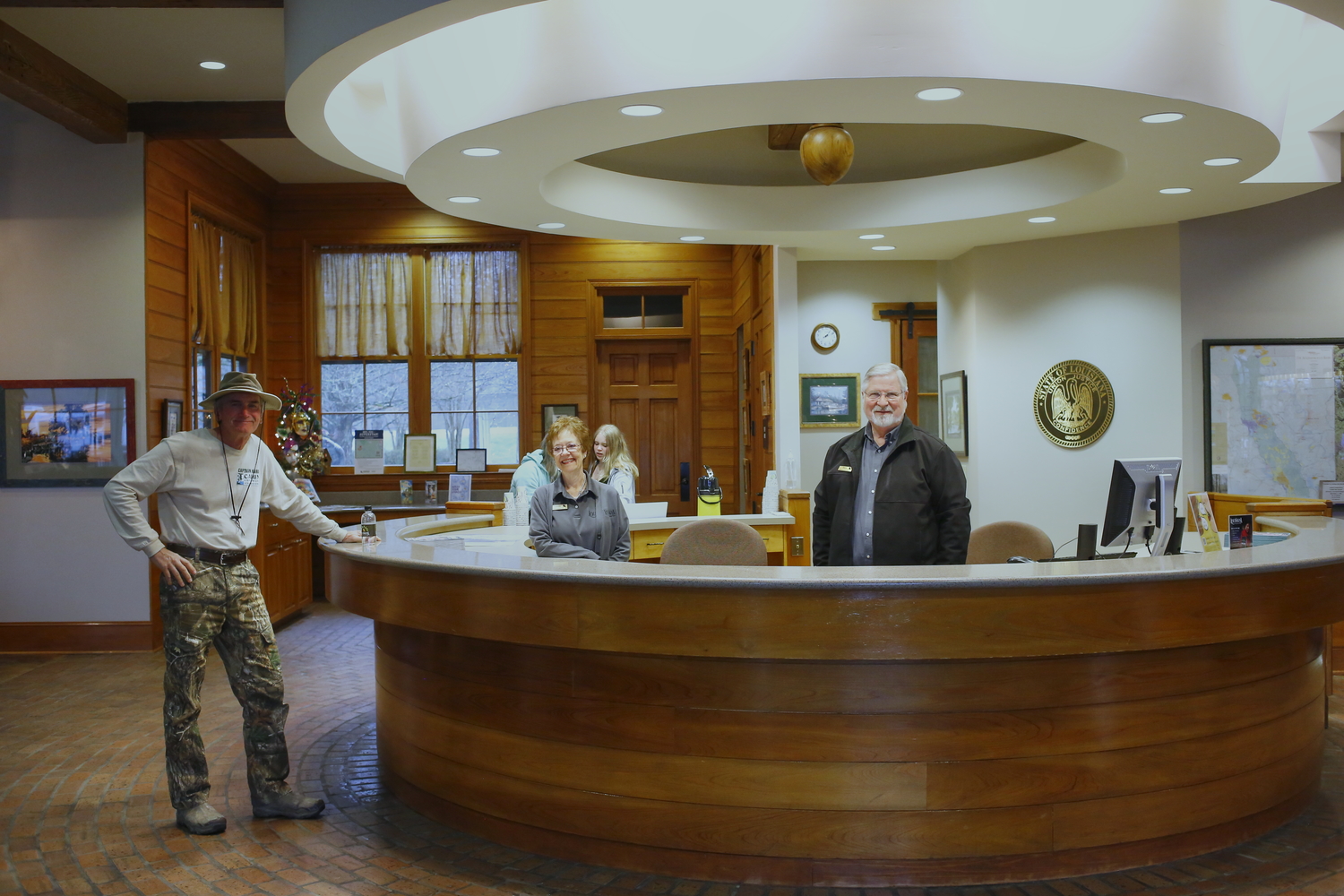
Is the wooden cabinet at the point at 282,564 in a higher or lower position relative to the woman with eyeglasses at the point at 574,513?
lower

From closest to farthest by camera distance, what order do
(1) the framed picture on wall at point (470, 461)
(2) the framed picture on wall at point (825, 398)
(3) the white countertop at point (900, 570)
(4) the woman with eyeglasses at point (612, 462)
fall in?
1. (3) the white countertop at point (900, 570)
2. (4) the woman with eyeglasses at point (612, 462)
3. (2) the framed picture on wall at point (825, 398)
4. (1) the framed picture on wall at point (470, 461)

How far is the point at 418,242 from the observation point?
9586 millimetres

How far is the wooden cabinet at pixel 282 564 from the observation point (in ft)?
24.4

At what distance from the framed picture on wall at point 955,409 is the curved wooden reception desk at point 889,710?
4311 millimetres

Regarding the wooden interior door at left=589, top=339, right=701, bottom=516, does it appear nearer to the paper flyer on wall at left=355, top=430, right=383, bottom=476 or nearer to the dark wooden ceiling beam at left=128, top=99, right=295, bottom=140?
the paper flyer on wall at left=355, top=430, right=383, bottom=476

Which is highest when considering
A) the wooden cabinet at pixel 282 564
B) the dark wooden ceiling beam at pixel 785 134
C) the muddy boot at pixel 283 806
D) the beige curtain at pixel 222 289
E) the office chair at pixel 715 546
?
the dark wooden ceiling beam at pixel 785 134

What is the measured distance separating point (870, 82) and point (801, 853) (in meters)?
2.73

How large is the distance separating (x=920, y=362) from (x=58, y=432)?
6735 mm

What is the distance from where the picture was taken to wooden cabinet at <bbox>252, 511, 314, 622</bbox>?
7.44m

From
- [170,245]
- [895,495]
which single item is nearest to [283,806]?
[895,495]

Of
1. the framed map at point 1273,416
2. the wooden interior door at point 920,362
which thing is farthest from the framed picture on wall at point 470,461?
the framed map at point 1273,416

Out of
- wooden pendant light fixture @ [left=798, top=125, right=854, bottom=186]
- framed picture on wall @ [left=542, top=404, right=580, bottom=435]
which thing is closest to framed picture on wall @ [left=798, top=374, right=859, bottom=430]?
framed picture on wall @ [left=542, top=404, right=580, bottom=435]

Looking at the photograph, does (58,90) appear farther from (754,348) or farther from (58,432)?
(754,348)

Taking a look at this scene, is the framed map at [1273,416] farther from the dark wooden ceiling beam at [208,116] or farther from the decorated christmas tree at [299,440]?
the decorated christmas tree at [299,440]
